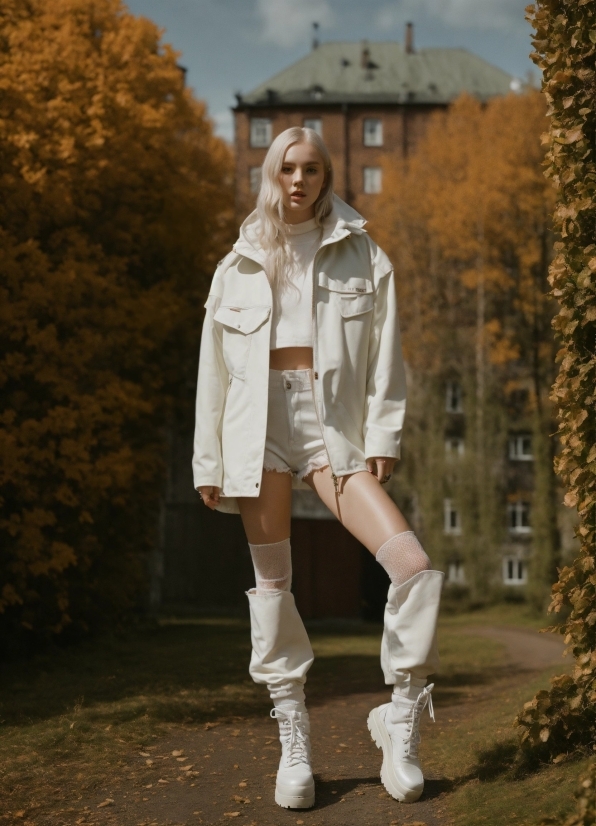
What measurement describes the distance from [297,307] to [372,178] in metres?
41.3

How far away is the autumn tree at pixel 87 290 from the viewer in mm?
9523

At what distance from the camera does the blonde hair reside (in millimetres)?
4320

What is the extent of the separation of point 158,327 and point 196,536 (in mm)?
8899

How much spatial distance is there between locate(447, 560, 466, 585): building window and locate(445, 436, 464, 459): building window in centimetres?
302

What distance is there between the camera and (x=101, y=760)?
16.5 ft

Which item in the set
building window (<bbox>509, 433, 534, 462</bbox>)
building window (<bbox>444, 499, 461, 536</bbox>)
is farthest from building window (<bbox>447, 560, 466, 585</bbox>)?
building window (<bbox>509, 433, 534, 462</bbox>)

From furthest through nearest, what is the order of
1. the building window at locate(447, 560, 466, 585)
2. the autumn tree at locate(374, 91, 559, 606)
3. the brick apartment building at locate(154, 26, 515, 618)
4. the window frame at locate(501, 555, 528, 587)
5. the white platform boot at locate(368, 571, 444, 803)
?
the brick apartment building at locate(154, 26, 515, 618), the window frame at locate(501, 555, 528, 587), the building window at locate(447, 560, 466, 585), the autumn tree at locate(374, 91, 559, 606), the white platform boot at locate(368, 571, 444, 803)

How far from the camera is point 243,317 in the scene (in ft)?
14.1

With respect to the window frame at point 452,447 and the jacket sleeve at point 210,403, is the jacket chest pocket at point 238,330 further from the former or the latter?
the window frame at point 452,447

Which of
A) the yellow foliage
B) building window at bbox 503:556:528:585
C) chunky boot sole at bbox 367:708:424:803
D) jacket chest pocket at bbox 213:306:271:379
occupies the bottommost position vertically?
building window at bbox 503:556:528:585

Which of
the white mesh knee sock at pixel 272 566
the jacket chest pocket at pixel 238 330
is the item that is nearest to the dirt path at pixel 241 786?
the white mesh knee sock at pixel 272 566

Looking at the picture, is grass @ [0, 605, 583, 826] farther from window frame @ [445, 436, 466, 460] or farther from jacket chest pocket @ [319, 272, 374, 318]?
window frame @ [445, 436, 466, 460]

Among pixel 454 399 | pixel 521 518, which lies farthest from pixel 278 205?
pixel 521 518

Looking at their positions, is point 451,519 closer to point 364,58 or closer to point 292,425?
point 364,58
